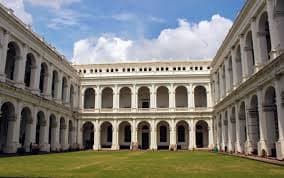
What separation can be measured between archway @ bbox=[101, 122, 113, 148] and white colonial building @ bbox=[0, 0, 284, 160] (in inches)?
7.5

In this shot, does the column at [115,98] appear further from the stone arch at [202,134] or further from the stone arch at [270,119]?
the stone arch at [270,119]

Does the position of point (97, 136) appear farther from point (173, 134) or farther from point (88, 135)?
point (173, 134)

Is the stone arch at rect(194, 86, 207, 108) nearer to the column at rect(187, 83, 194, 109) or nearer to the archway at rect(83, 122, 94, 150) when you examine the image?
the column at rect(187, 83, 194, 109)

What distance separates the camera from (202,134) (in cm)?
5897

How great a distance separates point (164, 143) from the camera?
58938mm

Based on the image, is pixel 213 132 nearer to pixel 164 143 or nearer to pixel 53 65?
pixel 164 143

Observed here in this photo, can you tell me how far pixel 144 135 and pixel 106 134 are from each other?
7.39m

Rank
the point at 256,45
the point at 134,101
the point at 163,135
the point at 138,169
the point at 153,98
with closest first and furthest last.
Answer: the point at 138,169
the point at 256,45
the point at 153,98
the point at 134,101
the point at 163,135

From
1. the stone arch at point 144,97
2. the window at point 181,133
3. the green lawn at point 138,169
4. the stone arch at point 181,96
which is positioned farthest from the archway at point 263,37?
the stone arch at point 144,97

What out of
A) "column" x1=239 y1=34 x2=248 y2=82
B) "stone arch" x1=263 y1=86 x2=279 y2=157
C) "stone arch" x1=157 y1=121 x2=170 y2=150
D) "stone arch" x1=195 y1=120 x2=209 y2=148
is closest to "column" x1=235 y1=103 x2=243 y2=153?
"column" x1=239 y1=34 x2=248 y2=82

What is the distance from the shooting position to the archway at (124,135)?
194 ft

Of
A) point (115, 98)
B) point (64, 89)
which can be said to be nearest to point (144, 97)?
point (115, 98)

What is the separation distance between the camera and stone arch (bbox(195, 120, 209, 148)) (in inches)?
2296

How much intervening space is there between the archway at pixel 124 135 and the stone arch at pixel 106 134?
6.48 feet
